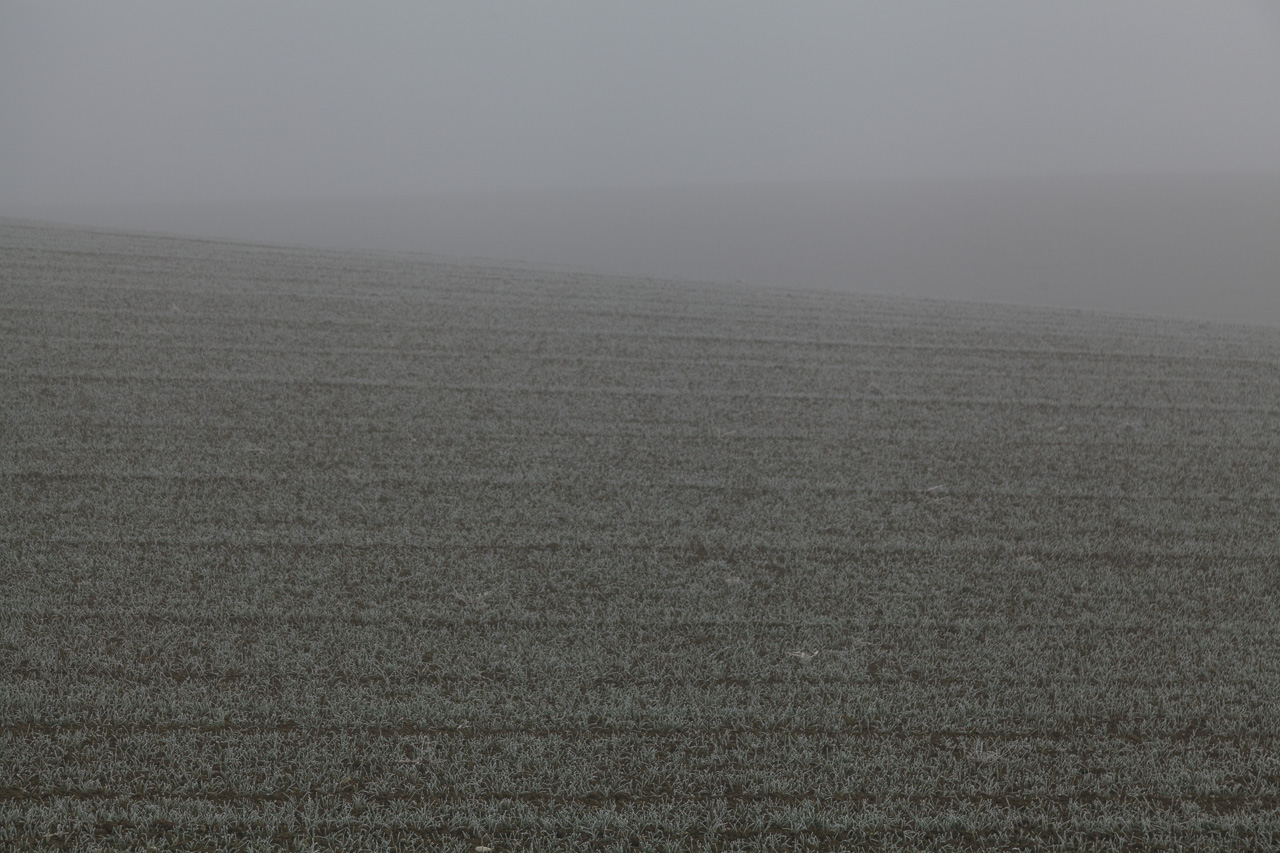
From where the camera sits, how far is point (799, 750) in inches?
63.4

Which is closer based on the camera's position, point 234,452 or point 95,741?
point 95,741

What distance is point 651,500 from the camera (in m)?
2.63

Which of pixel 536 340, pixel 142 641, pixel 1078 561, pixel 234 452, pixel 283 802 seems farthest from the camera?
pixel 536 340

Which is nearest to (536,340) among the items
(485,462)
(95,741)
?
(485,462)

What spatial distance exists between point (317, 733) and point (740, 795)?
2.28 ft

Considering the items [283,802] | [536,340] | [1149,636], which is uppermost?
[536,340]

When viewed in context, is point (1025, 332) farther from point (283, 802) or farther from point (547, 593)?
point (283, 802)

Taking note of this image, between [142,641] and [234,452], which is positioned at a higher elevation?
[234,452]

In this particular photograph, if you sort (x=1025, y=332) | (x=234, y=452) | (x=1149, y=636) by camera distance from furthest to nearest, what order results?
(x=1025, y=332), (x=234, y=452), (x=1149, y=636)

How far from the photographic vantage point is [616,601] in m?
2.07

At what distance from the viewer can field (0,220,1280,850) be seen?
1.48 meters

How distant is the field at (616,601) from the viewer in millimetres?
1484

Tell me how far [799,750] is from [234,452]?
1.94 metres

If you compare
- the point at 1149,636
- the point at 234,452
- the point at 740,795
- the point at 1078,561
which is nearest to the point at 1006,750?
the point at 740,795
